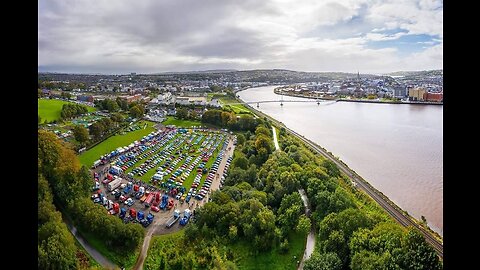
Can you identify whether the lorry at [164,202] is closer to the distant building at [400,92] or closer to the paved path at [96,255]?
the paved path at [96,255]

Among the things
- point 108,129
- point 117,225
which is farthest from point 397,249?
point 108,129

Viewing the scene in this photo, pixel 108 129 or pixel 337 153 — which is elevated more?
pixel 108 129

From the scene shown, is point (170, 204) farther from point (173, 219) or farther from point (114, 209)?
point (114, 209)

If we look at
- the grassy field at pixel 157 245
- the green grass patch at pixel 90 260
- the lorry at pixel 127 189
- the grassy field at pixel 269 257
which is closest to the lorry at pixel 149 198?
the lorry at pixel 127 189

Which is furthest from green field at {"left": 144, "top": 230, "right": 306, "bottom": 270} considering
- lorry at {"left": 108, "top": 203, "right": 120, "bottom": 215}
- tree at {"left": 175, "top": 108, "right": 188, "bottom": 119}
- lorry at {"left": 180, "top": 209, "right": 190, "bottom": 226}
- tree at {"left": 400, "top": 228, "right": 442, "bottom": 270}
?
tree at {"left": 175, "top": 108, "right": 188, "bottom": 119}

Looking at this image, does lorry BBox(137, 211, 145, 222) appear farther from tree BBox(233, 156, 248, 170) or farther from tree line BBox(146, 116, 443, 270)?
tree BBox(233, 156, 248, 170)
